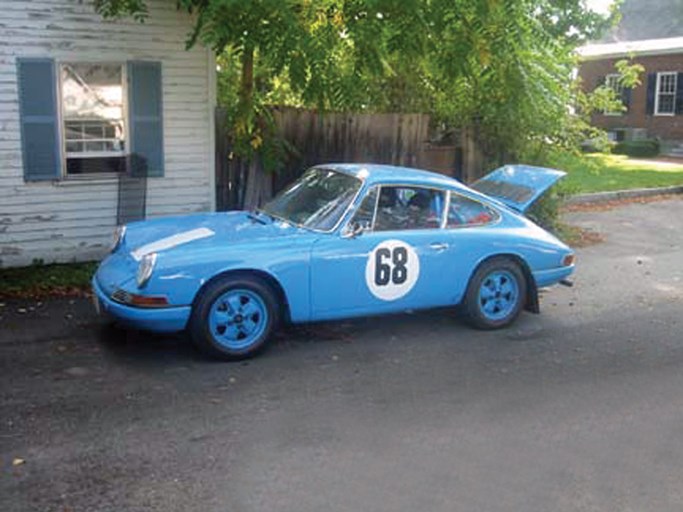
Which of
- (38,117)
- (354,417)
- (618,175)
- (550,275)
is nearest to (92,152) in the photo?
(38,117)

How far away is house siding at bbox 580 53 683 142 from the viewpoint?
27.9m

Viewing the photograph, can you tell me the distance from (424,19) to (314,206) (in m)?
2.77

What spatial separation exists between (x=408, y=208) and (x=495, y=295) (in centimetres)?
115

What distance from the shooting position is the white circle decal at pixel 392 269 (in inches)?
252

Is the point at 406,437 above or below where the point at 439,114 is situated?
below

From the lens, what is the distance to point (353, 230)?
6387 millimetres

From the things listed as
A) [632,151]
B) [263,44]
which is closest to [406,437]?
[263,44]

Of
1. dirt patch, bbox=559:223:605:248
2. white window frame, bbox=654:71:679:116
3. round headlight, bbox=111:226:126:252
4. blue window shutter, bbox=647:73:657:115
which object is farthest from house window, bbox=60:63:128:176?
blue window shutter, bbox=647:73:657:115

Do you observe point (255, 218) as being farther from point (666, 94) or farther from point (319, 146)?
point (666, 94)

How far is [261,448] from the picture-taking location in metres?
4.53

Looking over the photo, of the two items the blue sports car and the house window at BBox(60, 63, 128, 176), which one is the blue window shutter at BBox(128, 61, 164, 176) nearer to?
the house window at BBox(60, 63, 128, 176)

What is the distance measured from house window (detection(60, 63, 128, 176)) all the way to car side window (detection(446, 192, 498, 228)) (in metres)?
4.58

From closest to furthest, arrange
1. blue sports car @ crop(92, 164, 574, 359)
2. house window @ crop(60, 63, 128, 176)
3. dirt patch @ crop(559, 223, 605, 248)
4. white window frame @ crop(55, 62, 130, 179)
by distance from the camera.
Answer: blue sports car @ crop(92, 164, 574, 359), white window frame @ crop(55, 62, 130, 179), house window @ crop(60, 63, 128, 176), dirt patch @ crop(559, 223, 605, 248)

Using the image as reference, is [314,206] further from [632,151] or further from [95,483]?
[632,151]
